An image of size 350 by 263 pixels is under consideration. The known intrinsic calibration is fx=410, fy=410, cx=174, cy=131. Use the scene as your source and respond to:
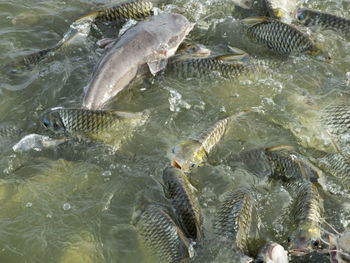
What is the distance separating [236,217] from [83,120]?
1.65 m

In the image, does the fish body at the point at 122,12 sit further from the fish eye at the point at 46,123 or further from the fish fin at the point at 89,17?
the fish eye at the point at 46,123

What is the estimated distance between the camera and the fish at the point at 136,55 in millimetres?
4207

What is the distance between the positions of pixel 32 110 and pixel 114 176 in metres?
1.28

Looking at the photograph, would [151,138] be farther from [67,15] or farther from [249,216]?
[67,15]

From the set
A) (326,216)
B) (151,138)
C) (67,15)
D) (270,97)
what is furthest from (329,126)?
(67,15)

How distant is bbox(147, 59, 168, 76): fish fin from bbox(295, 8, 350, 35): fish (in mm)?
1942

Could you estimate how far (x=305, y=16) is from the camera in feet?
17.0

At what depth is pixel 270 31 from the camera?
4.84m

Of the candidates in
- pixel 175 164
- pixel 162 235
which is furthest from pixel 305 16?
pixel 162 235

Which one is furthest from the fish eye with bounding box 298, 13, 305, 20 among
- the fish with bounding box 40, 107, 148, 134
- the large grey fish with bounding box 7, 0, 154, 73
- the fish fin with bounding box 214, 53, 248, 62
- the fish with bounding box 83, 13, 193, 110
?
the fish with bounding box 40, 107, 148, 134

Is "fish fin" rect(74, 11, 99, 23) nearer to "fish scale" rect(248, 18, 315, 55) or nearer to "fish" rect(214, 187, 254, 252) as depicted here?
"fish scale" rect(248, 18, 315, 55)

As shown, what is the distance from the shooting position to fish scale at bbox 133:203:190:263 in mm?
2920

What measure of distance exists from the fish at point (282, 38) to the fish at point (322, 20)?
0.47 metres

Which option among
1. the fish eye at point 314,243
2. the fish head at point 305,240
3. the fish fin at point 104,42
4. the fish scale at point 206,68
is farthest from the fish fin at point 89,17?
the fish eye at point 314,243
